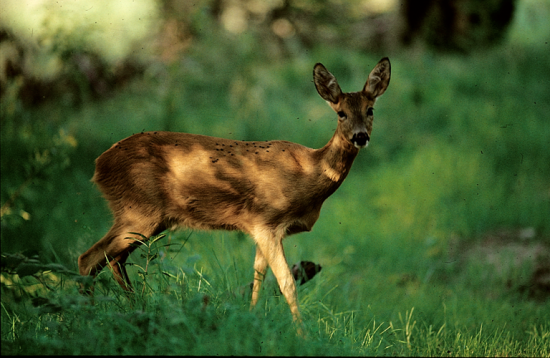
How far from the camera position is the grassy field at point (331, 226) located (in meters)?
3.47

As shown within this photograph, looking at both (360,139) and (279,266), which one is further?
(279,266)

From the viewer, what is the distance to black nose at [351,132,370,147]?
3.92 m

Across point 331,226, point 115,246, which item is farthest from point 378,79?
point 331,226

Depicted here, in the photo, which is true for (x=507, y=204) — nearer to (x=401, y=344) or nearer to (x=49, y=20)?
(x=401, y=344)

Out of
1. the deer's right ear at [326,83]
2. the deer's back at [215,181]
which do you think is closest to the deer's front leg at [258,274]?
the deer's back at [215,181]

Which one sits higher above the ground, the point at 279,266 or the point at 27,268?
the point at 27,268

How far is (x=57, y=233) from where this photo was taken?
20.7 feet

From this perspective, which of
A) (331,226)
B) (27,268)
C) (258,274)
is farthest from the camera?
(331,226)

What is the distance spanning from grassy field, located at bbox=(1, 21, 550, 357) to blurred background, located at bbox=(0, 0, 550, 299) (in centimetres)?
3

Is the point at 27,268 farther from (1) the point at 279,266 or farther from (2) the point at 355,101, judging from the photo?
(2) the point at 355,101

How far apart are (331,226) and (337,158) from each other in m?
3.37

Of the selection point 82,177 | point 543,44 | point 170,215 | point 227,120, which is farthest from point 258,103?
point 543,44

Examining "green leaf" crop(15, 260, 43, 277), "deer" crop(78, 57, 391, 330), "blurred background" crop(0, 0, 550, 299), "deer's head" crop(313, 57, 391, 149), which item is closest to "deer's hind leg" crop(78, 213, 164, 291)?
"deer" crop(78, 57, 391, 330)

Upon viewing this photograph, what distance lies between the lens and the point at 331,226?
7539mm
